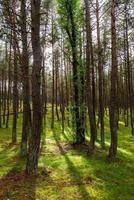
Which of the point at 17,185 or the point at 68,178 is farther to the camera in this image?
the point at 68,178

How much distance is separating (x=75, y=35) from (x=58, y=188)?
1333 cm

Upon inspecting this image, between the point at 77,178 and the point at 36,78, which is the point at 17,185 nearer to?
the point at 77,178

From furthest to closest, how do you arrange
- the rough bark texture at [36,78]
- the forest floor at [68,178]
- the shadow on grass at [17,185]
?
the rough bark texture at [36,78] → the forest floor at [68,178] → the shadow on grass at [17,185]

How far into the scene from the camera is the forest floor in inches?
410

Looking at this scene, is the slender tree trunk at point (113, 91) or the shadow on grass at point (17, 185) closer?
the shadow on grass at point (17, 185)

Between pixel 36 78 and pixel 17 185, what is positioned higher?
pixel 36 78

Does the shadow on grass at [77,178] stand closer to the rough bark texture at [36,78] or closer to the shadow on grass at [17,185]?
the shadow on grass at [17,185]

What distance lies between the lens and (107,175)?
1321 centimetres

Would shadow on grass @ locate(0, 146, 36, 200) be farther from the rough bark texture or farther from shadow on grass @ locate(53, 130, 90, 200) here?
shadow on grass @ locate(53, 130, 90, 200)

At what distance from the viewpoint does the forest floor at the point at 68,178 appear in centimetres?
1041

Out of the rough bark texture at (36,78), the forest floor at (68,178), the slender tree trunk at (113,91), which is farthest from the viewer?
the slender tree trunk at (113,91)

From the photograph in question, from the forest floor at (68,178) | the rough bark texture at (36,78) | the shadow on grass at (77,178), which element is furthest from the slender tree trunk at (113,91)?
the rough bark texture at (36,78)

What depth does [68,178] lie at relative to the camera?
12.4m

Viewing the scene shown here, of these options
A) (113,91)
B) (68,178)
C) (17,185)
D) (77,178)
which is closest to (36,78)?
(17,185)
